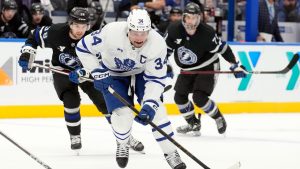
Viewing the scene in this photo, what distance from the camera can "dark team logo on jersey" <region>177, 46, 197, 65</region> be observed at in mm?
6070

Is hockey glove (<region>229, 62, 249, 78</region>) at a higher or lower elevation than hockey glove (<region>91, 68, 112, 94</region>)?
lower

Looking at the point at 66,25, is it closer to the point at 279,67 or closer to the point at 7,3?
the point at 7,3

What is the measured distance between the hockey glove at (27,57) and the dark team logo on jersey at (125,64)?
0.90m

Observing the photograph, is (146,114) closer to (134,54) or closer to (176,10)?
(134,54)

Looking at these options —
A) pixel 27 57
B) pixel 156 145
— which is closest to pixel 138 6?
pixel 156 145

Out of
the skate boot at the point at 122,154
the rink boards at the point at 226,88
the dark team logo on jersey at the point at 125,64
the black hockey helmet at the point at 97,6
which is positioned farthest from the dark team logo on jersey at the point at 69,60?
the black hockey helmet at the point at 97,6

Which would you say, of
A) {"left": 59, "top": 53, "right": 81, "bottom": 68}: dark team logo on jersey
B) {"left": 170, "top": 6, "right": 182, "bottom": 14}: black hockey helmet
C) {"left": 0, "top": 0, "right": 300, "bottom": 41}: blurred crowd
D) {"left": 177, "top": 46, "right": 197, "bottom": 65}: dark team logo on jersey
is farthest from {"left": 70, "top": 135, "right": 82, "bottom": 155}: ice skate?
{"left": 170, "top": 6, "right": 182, "bottom": 14}: black hockey helmet

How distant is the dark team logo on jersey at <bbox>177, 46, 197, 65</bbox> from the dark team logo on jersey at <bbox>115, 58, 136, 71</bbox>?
1.66 metres

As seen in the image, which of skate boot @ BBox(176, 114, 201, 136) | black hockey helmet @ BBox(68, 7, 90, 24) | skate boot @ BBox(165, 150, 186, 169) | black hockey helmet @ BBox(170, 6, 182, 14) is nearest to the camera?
skate boot @ BBox(165, 150, 186, 169)

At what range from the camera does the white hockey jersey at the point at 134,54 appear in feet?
14.1

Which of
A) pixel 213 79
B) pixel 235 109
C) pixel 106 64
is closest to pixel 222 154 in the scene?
pixel 213 79

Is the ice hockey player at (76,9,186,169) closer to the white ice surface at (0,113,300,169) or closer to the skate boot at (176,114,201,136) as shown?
the white ice surface at (0,113,300,169)

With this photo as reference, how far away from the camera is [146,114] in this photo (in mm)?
4121

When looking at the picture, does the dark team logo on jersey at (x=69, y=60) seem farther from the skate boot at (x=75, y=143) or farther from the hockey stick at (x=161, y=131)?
the hockey stick at (x=161, y=131)
